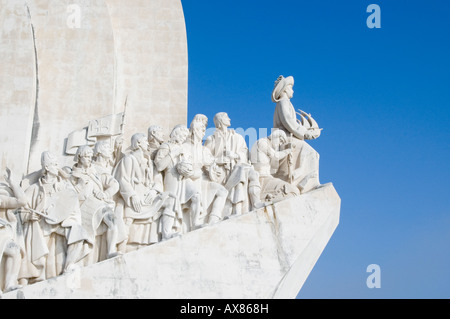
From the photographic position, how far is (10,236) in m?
9.95

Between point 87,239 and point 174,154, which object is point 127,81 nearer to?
point 174,154

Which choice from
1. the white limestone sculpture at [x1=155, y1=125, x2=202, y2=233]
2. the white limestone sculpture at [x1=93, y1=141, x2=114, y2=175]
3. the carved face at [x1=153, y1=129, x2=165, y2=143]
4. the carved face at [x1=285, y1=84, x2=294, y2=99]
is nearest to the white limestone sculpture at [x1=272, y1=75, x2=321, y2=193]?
the carved face at [x1=285, y1=84, x2=294, y2=99]

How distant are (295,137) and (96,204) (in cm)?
318

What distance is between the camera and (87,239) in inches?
402

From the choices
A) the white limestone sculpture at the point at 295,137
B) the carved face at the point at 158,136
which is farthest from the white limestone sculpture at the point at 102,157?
the white limestone sculpture at the point at 295,137

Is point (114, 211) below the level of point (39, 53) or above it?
below

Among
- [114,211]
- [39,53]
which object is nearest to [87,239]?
[114,211]

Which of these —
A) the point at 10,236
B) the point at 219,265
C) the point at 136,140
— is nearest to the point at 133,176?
the point at 136,140

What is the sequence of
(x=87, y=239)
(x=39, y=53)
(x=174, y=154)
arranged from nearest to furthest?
(x=87, y=239), (x=174, y=154), (x=39, y=53)

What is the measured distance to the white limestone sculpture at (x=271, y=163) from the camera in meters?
11.5

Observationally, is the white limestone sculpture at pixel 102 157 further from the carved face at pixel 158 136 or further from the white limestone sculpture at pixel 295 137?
the white limestone sculpture at pixel 295 137
